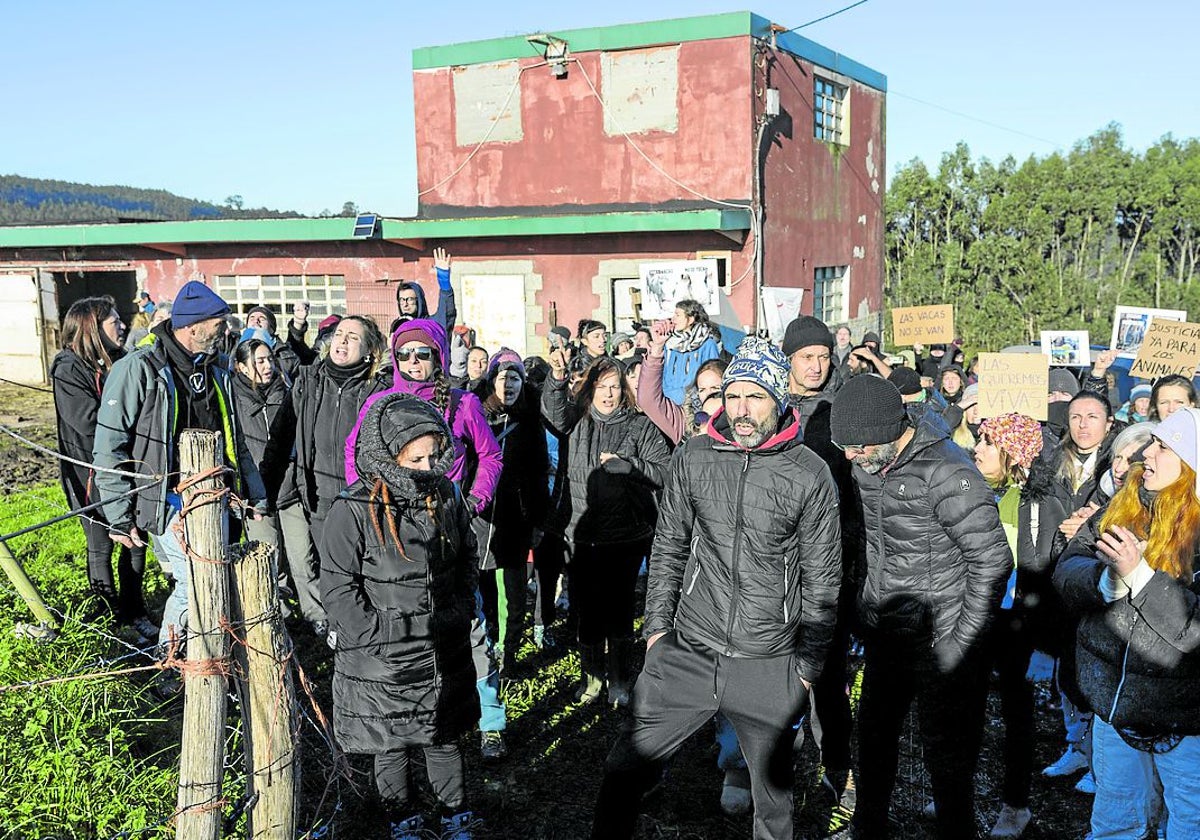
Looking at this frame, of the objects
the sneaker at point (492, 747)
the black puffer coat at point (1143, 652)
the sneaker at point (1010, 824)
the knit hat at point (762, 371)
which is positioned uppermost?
the knit hat at point (762, 371)

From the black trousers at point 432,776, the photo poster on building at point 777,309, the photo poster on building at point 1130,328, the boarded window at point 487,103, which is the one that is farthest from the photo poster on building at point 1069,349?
the boarded window at point 487,103

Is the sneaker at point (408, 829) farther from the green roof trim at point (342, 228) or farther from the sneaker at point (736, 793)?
the green roof trim at point (342, 228)

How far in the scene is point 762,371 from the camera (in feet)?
12.4

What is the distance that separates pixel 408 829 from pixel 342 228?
49.2 ft

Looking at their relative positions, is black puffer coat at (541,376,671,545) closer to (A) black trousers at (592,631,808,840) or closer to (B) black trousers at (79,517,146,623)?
(A) black trousers at (592,631,808,840)

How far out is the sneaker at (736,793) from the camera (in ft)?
→ 14.5

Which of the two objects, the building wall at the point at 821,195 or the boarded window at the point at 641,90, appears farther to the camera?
the building wall at the point at 821,195

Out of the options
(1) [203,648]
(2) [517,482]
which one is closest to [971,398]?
(2) [517,482]

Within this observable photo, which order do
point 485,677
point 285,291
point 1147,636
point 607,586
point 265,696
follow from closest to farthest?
point 265,696 < point 1147,636 < point 485,677 < point 607,586 < point 285,291

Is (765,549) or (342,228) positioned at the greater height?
(342,228)

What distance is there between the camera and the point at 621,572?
213 inches

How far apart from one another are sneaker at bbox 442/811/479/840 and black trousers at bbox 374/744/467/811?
4cm

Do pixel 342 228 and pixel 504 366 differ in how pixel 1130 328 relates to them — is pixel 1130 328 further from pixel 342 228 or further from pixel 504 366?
pixel 342 228

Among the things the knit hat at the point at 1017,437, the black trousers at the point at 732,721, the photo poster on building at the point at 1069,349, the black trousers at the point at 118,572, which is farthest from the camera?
the photo poster on building at the point at 1069,349
